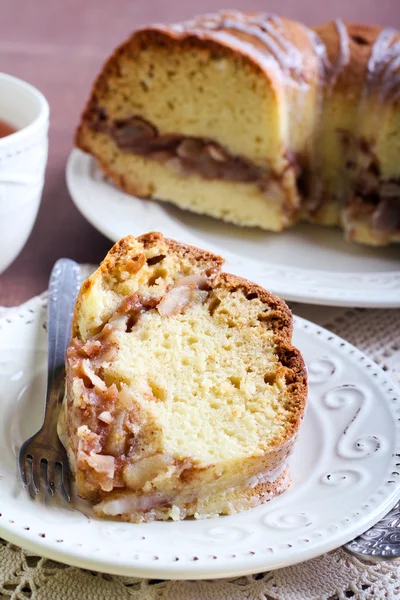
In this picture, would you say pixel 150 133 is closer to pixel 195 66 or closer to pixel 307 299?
pixel 195 66

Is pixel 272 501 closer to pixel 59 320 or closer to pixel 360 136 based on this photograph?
pixel 59 320

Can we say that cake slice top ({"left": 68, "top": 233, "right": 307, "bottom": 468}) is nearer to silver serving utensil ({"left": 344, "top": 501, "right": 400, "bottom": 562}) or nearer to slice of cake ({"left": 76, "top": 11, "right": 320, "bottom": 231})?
silver serving utensil ({"left": 344, "top": 501, "right": 400, "bottom": 562})

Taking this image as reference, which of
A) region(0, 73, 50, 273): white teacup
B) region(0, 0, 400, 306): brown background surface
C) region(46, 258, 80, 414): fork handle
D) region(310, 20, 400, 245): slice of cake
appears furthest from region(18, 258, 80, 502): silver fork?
region(310, 20, 400, 245): slice of cake

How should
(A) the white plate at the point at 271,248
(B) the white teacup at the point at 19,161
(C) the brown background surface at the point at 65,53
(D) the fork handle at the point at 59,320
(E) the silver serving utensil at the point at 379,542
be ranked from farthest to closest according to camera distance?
(C) the brown background surface at the point at 65,53, (A) the white plate at the point at 271,248, (B) the white teacup at the point at 19,161, (D) the fork handle at the point at 59,320, (E) the silver serving utensil at the point at 379,542

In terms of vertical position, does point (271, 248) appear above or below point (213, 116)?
below

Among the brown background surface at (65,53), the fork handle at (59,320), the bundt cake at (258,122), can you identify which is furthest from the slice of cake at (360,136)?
the fork handle at (59,320)

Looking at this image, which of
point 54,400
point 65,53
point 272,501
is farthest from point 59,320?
point 65,53

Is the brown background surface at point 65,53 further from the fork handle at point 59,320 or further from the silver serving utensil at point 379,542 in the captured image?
the silver serving utensil at point 379,542
